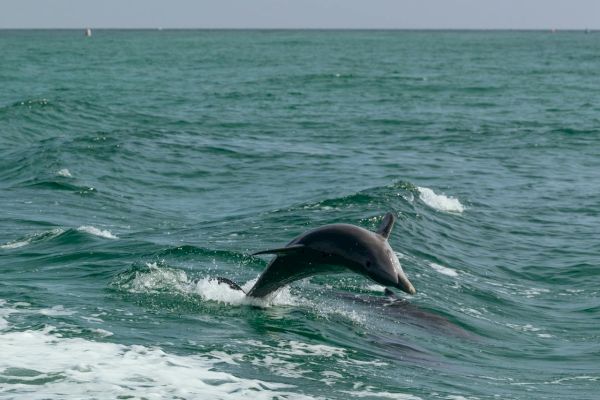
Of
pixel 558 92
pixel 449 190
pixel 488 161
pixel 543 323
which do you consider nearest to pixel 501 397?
pixel 543 323

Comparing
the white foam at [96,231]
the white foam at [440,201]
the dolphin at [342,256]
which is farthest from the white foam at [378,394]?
the white foam at [440,201]

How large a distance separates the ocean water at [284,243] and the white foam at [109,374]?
0.15 ft

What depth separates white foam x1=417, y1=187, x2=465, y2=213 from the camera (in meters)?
30.2

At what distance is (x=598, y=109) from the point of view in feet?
204

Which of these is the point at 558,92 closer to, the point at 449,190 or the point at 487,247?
the point at 449,190

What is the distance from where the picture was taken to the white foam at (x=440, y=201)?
3023 cm

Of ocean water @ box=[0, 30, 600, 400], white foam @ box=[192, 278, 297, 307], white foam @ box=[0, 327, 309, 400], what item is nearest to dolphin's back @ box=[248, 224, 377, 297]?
ocean water @ box=[0, 30, 600, 400]

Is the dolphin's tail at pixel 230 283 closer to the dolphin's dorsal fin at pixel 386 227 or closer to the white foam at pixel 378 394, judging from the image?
the dolphin's dorsal fin at pixel 386 227

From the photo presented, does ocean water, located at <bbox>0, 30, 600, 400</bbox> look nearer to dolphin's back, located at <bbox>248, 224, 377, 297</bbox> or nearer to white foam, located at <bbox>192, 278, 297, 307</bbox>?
white foam, located at <bbox>192, 278, 297, 307</bbox>

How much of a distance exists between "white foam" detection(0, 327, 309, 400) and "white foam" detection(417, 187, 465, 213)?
Answer: 1584cm

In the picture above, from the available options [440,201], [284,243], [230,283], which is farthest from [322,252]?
[440,201]

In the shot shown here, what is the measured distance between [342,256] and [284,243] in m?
8.51

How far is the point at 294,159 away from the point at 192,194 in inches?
321

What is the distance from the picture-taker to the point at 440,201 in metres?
30.7
